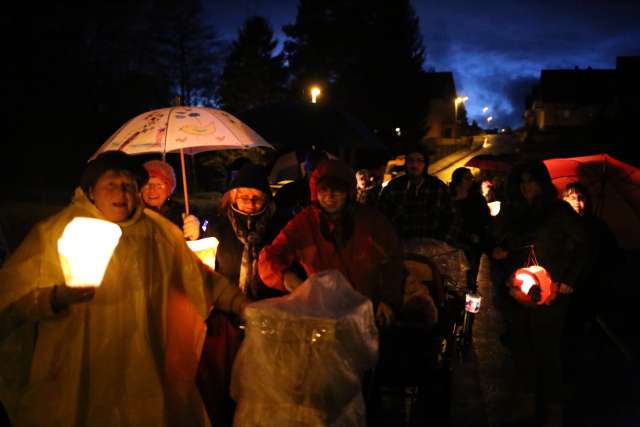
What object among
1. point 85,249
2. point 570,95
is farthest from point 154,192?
point 570,95

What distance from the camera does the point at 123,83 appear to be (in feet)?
64.6

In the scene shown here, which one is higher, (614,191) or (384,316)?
(614,191)

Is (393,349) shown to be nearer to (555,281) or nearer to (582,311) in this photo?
(555,281)

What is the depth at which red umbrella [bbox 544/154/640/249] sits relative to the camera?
4770 millimetres

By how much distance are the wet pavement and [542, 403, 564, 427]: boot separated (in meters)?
0.27

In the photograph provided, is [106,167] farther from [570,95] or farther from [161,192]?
[570,95]

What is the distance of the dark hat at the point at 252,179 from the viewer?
365 cm

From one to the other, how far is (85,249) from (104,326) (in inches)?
23.7

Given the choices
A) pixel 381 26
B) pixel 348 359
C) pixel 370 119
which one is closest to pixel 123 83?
pixel 370 119

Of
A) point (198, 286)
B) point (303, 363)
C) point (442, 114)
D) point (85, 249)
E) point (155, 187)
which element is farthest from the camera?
point (442, 114)

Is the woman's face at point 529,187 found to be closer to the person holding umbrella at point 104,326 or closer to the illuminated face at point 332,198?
the illuminated face at point 332,198

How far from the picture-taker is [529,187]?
3.87 m

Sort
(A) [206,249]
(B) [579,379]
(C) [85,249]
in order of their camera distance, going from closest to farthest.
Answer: (C) [85,249] → (A) [206,249] → (B) [579,379]

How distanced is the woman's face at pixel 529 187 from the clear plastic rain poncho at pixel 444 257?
32.0 inches
